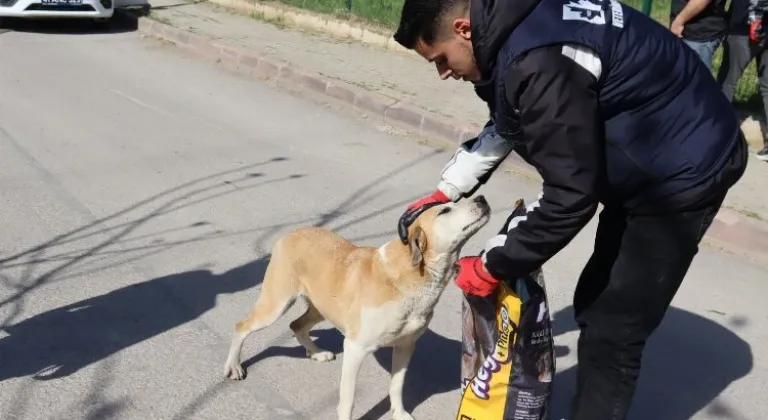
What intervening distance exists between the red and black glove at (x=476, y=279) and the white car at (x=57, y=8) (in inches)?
400

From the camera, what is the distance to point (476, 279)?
10.3ft

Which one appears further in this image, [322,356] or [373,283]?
[322,356]

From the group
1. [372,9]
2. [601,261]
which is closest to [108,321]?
[601,261]

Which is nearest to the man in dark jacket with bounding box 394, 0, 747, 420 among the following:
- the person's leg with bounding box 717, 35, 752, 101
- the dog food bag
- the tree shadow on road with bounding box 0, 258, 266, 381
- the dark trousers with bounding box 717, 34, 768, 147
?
the dog food bag

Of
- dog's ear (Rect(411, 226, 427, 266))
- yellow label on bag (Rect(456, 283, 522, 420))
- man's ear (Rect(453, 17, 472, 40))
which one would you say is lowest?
yellow label on bag (Rect(456, 283, 522, 420))

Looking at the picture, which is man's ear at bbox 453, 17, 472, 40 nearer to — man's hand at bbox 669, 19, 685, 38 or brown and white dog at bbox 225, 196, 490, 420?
brown and white dog at bbox 225, 196, 490, 420

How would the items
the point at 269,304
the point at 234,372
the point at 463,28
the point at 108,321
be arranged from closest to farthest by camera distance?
1. the point at 463,28
2. the point at 269,304
3. the point at 234,372
4. the point at 108,321

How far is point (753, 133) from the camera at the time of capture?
25.8 feet

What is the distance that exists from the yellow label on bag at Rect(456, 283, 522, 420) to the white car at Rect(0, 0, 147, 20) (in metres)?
10.1

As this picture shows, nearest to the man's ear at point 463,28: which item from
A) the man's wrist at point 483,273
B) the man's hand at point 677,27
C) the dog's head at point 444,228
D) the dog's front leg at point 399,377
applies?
the man's wrist at point 483,273

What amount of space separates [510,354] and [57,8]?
10284 millimetres

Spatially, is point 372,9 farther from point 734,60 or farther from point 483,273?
point 483,273

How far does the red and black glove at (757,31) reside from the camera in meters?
7.27

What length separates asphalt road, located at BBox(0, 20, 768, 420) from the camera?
13.7ft
